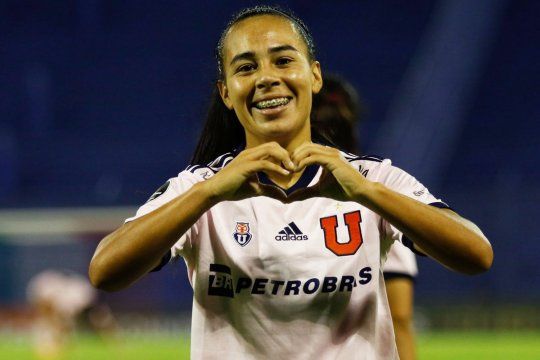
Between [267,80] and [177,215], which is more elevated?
[267,80]

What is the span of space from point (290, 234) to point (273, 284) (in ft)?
0.45

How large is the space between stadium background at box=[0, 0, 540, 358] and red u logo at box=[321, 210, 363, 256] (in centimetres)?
1166

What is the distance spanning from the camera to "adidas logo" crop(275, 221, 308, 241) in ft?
8.50

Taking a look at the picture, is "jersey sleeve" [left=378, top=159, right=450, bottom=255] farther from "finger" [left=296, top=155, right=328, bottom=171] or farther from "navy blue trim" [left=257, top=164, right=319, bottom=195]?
"finger" [left=296, top=155, right=328, bottom=171]

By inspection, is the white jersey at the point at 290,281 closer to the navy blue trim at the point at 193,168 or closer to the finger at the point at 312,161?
the navy blue trim at the point at 193,168

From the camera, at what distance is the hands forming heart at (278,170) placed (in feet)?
7.61

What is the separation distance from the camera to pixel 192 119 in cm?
1684

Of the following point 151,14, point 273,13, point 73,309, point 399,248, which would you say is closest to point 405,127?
point 151,14

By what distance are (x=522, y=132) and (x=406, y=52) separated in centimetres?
296

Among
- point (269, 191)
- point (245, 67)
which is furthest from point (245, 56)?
point (269, 191)

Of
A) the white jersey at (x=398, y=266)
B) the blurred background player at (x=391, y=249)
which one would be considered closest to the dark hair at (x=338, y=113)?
the blurred background player at (x=391, y=249)

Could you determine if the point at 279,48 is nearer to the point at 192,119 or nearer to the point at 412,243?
the point at 412,243

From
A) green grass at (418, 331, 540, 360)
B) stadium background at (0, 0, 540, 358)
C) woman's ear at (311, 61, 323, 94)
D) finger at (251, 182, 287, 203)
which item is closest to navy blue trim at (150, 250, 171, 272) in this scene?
finger at (251, 182, 287, 203)

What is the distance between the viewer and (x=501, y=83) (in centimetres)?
1917
